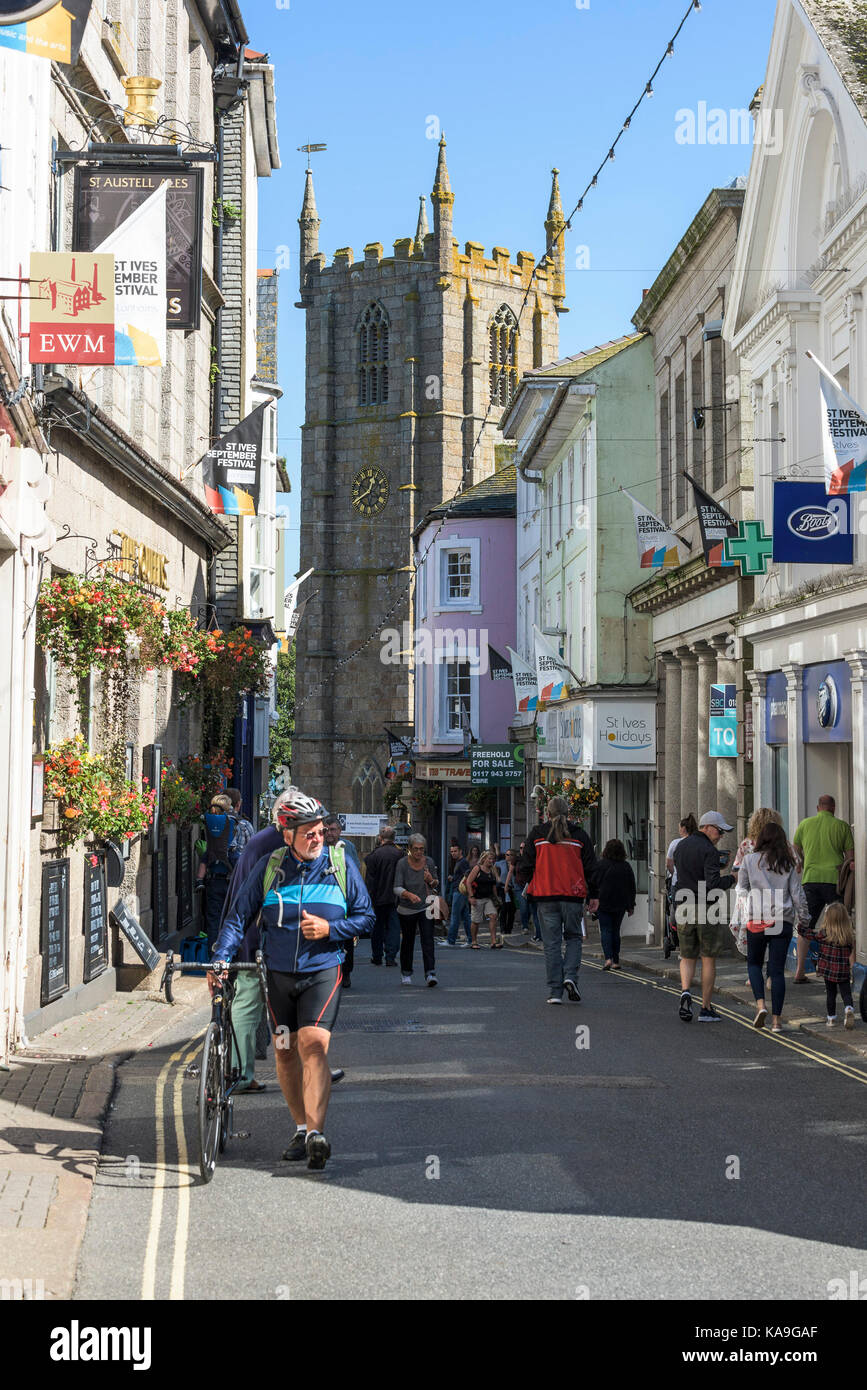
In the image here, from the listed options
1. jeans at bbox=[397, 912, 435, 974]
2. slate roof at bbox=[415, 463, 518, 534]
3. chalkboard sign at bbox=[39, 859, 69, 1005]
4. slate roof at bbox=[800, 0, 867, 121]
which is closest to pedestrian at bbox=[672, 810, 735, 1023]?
jeans at bbox=[397, 912, 435, 974]

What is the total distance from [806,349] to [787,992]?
7.81m

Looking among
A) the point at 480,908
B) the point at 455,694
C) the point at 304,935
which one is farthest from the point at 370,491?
the point at 304,935

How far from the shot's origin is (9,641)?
11148mm

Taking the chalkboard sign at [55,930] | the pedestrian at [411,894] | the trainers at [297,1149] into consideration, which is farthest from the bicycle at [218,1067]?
the pedestrian at [411,894]

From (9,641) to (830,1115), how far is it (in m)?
6.31

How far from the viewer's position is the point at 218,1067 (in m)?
7.68

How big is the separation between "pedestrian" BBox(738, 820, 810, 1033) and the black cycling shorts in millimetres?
5569

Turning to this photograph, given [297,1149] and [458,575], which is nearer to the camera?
[297,1149]

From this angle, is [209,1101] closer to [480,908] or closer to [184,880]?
[184,880]

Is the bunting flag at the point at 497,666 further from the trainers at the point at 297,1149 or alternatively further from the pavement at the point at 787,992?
the trainers at the point at 297,1149

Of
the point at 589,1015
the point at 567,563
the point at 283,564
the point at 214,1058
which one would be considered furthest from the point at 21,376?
the point at 283,564

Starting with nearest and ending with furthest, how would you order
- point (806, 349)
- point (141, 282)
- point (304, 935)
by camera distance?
point (304, 935) → point (141, 282) → point (806, 349)

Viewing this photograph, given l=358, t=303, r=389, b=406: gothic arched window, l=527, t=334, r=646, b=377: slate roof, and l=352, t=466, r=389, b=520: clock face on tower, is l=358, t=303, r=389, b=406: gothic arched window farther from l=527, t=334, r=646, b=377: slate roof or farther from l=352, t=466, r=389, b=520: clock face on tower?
l=527, t=334, r=646, b=377: slate roof

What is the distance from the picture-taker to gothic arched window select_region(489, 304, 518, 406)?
80.2 metres
